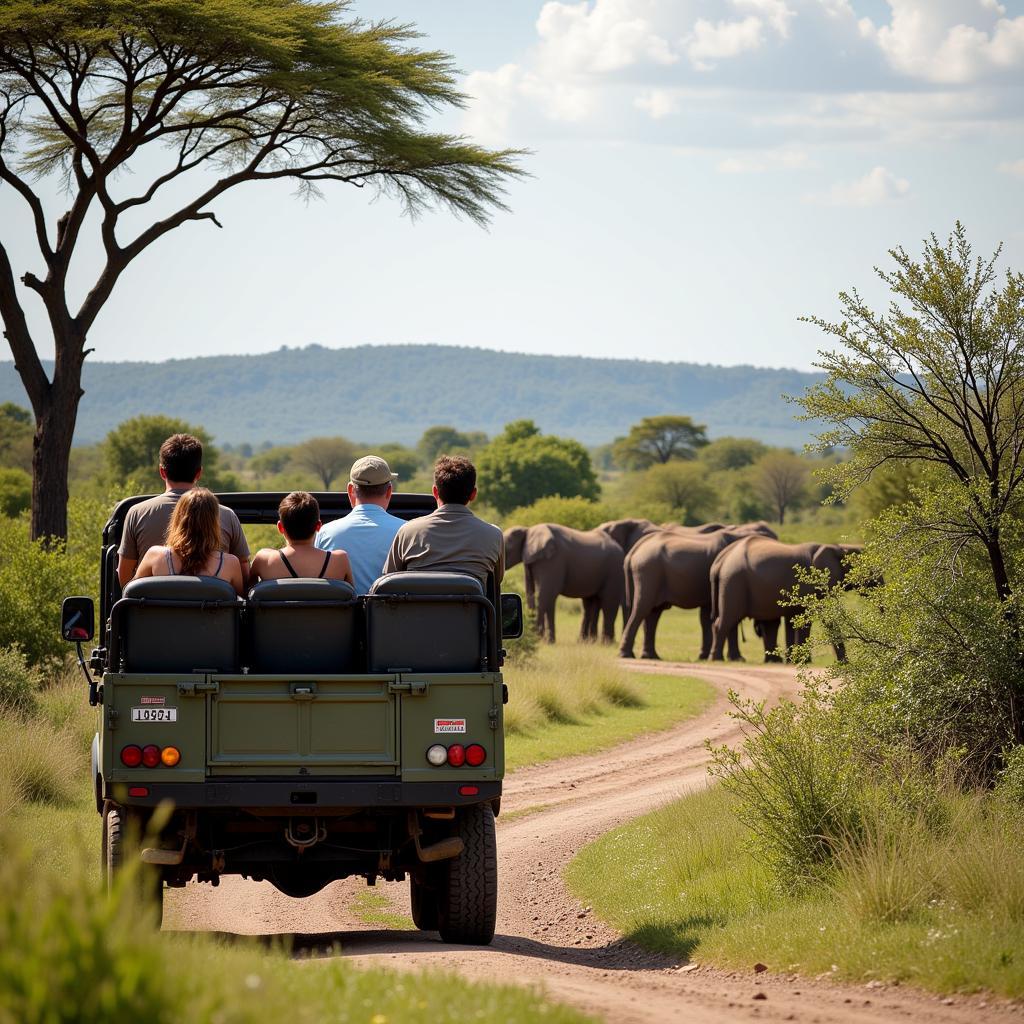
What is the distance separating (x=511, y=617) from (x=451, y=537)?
64 cm

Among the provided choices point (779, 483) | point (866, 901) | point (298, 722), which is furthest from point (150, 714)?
point (779, 483)

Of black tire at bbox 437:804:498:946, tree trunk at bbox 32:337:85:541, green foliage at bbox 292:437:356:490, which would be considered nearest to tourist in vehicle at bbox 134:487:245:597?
black tire at bbox 437:804:498:946

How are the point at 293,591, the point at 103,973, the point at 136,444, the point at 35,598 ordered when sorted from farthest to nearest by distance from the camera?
the point at 136,444 → the point at 35,598 → the point at 293,591 → the point at 103,973

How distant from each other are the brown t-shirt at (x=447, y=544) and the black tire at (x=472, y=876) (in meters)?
1.38

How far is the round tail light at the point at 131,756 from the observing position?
7648mm

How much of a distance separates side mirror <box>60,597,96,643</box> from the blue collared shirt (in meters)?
1.35

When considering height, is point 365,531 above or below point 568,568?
above

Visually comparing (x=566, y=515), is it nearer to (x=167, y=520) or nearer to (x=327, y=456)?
(x=167, y=520)

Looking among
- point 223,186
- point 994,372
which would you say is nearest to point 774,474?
point 223,186

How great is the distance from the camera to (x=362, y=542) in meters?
8.75

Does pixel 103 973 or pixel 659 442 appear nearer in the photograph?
pixel 103 973

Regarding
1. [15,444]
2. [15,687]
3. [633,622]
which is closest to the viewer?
[15,687]

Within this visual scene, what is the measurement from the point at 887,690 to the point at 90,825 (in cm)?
636

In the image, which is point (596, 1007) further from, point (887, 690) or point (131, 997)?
point (887, 690)
